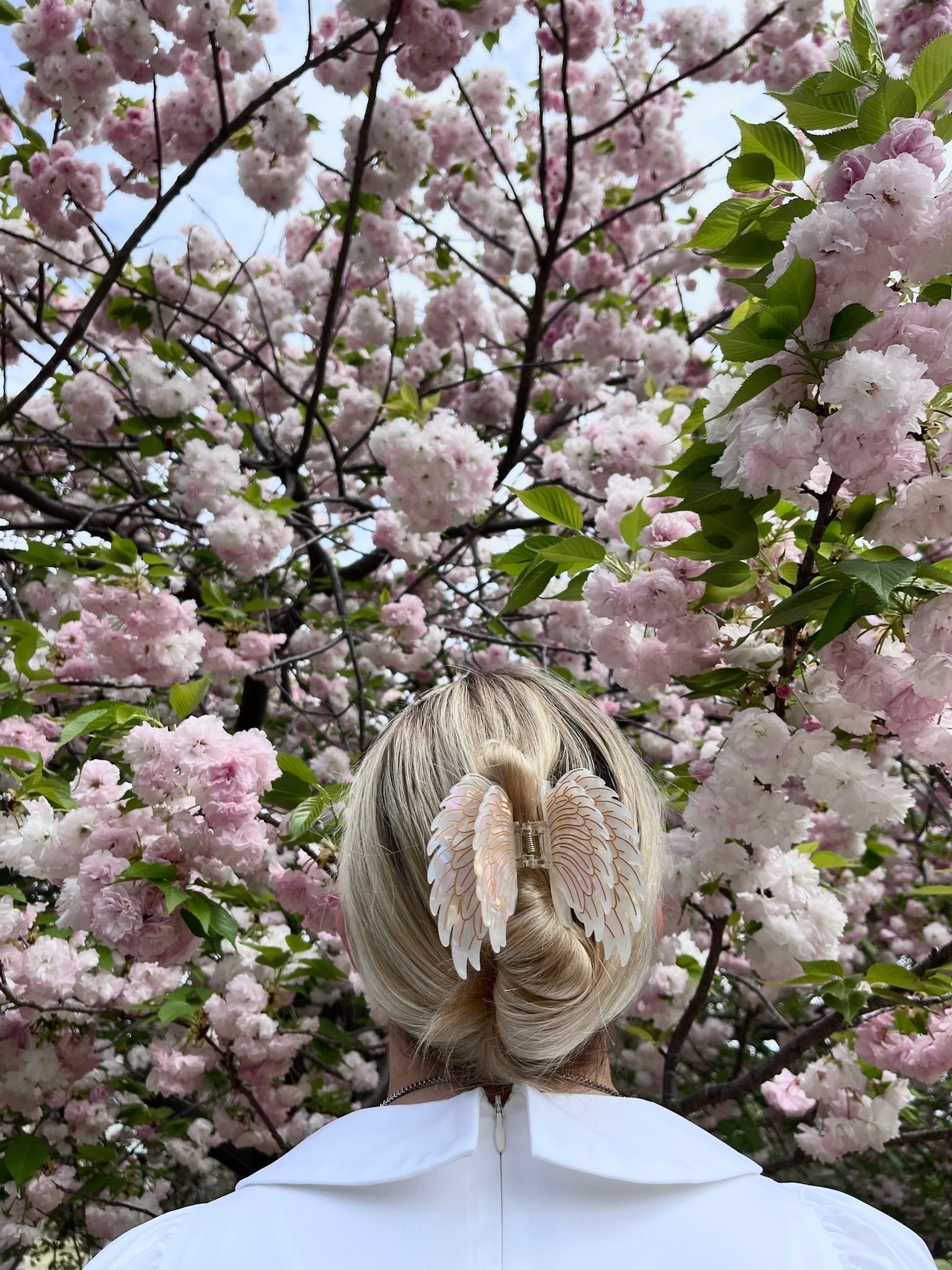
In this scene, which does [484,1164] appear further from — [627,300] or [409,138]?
[627,300]

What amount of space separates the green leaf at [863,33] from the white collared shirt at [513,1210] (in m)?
1.23

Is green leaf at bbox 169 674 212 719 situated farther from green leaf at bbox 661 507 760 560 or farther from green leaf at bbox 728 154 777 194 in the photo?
green leaf at bbox 728 154 777 194

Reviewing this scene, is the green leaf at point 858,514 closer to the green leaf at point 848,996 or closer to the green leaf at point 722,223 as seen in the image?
the green leaf at point 722,223

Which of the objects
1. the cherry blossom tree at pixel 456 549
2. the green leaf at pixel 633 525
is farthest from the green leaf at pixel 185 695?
the green leaf at pixel 633 525

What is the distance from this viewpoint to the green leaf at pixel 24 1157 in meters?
2.19

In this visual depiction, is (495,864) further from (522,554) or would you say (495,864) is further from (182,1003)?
(182,1003)

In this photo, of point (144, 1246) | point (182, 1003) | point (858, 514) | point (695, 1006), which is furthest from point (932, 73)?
point (182, 1003)

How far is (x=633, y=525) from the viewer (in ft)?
4.91

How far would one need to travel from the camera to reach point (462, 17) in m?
2.62

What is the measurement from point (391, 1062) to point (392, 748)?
0.31 m

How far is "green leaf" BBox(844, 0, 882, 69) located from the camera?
3.67 ft

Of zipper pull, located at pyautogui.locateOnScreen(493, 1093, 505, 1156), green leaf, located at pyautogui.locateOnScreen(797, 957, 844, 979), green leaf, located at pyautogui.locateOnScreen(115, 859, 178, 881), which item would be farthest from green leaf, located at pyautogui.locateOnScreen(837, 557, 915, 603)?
green leaf, located at pyautogui.locateOnScreen(115, 859, 178, 881)

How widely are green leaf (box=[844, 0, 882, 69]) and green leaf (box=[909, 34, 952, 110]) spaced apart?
0.22 feet

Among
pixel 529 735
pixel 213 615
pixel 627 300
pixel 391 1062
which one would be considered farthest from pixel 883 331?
pixel 627 300
